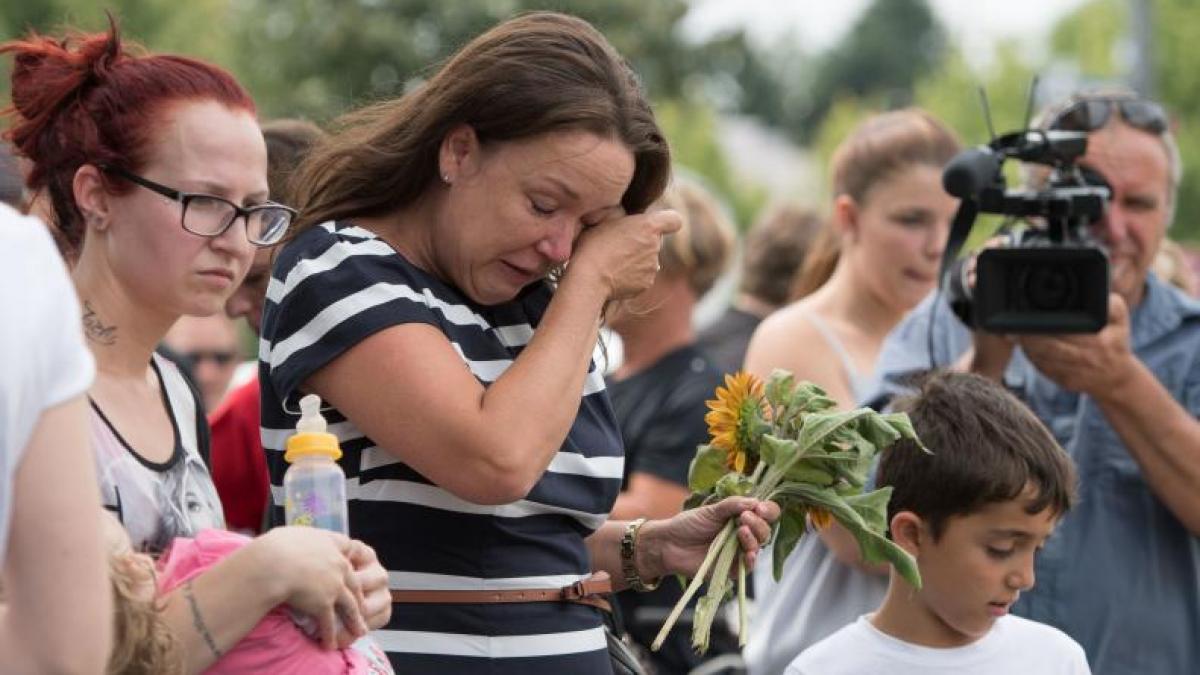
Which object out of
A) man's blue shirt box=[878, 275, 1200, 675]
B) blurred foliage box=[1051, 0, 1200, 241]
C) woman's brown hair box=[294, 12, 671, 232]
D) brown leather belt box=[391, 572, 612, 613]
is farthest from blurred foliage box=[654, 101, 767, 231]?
brown leather belt box=[391, 572, 612, 613]

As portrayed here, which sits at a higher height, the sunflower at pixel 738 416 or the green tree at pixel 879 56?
the sunflower at pixel 738 416

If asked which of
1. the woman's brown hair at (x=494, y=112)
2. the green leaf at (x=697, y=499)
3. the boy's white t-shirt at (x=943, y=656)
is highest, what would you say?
the woman's brown hair at (x=494, y=112)

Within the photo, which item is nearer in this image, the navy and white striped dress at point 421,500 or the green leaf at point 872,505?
the navy and white striped dress at point 421,500

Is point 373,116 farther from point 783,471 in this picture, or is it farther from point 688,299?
point 688,299

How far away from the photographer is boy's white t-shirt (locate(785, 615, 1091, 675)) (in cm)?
365

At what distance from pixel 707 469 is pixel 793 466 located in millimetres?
218

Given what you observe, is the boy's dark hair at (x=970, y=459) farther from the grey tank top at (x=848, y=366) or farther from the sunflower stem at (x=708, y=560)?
the grey tank top at (x=848, y=366)

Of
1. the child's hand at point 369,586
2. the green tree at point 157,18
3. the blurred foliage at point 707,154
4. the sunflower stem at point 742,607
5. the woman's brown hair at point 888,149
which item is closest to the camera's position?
the child's hand at point 369,586

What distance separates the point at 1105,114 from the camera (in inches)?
181

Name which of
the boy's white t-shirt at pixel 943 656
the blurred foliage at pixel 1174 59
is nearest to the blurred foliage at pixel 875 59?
the blurred foliage at pixel 1174 59

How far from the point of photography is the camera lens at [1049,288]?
13.6 feet

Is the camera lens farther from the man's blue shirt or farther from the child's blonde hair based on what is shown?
the child's blonde hair

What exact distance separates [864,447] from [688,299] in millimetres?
2688

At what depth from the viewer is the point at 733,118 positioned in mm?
77625
